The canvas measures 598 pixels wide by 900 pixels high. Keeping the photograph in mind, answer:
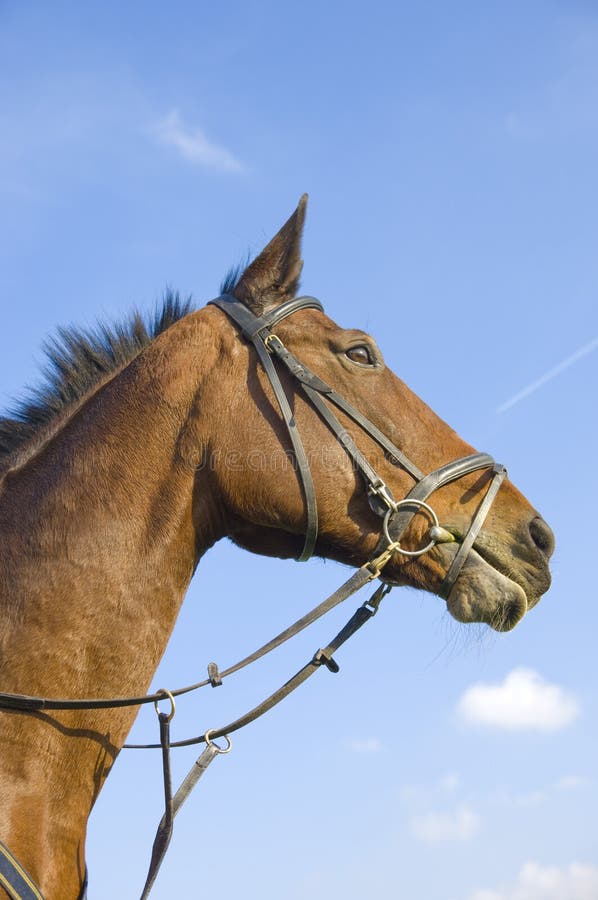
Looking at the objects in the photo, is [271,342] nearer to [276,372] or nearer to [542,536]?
[276,372]

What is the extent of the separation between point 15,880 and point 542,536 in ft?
10.6

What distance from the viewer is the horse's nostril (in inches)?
206

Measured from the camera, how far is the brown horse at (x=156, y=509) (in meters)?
4.34

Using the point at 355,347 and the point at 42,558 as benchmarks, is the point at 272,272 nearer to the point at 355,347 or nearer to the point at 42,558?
the point at 355,347

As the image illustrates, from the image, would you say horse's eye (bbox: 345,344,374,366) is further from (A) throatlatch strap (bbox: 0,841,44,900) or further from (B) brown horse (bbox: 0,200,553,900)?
(A) throatlatch strap (bbox: 0,841,44,900)

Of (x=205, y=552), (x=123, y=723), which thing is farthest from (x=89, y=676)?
(x=205, y=552)

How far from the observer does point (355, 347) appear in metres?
5.53

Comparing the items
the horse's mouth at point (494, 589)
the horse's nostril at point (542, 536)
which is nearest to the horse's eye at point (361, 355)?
the horse's mouth at point (494, 589)

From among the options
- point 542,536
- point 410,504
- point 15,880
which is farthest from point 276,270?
point 15,880

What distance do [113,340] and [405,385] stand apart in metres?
1.89

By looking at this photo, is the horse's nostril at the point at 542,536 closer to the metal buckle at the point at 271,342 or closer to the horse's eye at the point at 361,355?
the horse's eye at the point at 361,355

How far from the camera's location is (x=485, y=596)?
4973mm

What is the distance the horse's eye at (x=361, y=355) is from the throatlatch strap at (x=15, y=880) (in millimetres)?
3209

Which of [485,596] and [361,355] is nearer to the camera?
[485,596]
